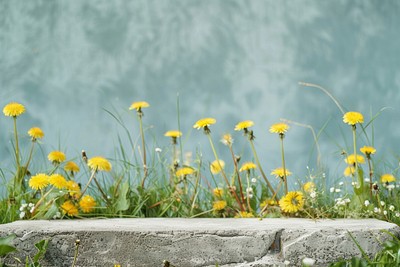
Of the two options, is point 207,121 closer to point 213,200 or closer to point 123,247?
point 213,200

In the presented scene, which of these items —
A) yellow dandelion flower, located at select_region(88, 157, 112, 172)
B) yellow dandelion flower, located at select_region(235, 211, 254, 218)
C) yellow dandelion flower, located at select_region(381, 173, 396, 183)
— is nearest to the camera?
yellow dandelion flower, located at select_region(88, 157, 112, 172)

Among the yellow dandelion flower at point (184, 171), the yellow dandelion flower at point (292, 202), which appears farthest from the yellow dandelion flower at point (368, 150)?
the yellow dandelion flower at point (184, 171)

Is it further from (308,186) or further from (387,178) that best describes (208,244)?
(387,178)

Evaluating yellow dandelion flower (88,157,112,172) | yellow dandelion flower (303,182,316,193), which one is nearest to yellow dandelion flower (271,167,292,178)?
yellow dandelion flower (303,182,316,193)

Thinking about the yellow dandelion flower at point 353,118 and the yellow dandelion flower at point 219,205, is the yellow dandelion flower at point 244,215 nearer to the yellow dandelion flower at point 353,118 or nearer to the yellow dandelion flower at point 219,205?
the yellow dandelion flower at point 219,205

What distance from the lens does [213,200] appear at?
3.62m

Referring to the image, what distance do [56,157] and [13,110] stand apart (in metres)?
0.35

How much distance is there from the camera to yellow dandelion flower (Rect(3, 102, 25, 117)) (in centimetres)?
331

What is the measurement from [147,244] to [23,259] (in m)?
0.57

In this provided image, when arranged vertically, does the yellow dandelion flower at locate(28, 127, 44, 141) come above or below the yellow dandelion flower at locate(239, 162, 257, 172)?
above

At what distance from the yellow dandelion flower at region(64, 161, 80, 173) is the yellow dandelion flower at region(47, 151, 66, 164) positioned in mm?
60

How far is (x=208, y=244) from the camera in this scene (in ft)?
8.54

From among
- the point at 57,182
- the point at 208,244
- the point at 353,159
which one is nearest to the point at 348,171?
the point at 353,159

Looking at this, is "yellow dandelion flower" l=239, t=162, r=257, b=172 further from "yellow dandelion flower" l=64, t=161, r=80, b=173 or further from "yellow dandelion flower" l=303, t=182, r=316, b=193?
"yellow dandelion flower" l=64, t=161, r=80, b=173
